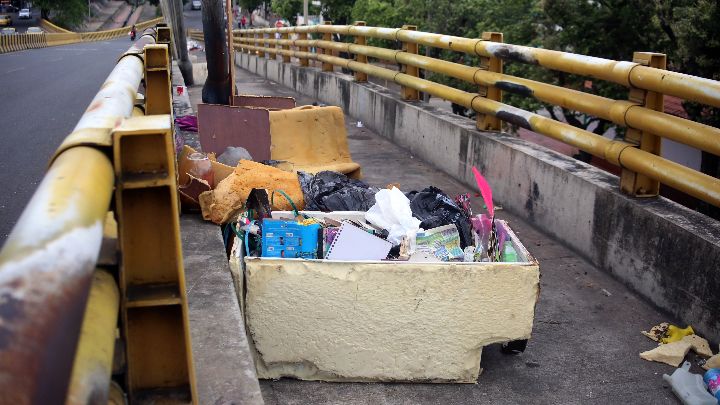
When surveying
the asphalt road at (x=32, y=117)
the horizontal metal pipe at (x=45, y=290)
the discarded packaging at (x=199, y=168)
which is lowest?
the asphalt road at (x=32, y=117)

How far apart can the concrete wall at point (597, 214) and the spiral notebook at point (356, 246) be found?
148 centimetres

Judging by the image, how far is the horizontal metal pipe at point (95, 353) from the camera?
1.14 m

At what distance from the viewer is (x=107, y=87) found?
8.15 ft

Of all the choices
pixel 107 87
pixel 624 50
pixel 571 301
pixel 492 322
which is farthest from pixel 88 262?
pixel 624 50

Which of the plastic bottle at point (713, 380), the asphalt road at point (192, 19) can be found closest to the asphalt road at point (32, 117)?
the plastic bottle at point (713, 380)

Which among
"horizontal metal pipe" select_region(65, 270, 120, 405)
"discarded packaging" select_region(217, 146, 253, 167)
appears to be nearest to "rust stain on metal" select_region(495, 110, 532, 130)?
"discarded packaging" select_region(217, 146, 253, 167)

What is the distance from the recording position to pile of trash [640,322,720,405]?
3291 millimetres

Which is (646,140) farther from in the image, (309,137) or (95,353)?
(95,353)

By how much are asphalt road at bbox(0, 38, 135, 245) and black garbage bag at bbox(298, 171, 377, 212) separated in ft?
7.27

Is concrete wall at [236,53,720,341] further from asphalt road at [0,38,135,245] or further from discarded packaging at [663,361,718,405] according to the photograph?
asphalt road at [0,38,135,245]

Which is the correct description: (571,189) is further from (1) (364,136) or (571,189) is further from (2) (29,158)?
(2) (29,158)

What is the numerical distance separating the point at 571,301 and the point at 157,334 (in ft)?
9.65

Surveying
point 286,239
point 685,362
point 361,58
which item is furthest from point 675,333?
point 361,58

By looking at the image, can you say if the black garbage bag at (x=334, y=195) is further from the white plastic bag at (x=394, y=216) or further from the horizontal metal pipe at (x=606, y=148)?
the horizontal metal pipe at (x=606, y=148)
